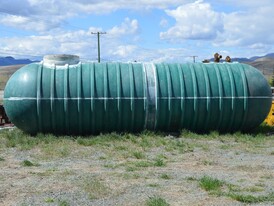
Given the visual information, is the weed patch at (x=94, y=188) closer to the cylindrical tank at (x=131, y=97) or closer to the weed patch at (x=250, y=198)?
the weed patch at (x=250, y=198)

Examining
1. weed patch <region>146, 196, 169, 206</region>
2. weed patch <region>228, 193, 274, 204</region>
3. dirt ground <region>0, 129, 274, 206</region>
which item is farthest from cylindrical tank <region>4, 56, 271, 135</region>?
weed patch <region>228, 193, 274, 204</region>

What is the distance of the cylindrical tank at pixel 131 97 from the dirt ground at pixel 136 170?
0.78 m

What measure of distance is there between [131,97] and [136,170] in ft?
15.3

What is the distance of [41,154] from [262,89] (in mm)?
7239

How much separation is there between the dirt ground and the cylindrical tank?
0.78 metres

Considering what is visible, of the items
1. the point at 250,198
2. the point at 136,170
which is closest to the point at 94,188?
the point at 136,170

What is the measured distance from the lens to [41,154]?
11.8m

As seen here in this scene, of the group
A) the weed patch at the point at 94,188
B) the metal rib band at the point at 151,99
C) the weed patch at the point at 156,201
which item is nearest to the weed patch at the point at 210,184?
the weed patch at the point at 156,201

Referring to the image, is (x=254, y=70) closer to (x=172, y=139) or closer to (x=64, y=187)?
(x=172, y=139)

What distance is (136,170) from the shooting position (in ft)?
32.0

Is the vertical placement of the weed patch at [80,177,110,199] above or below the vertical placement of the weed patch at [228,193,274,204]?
below

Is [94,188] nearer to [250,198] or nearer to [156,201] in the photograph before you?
[156,201]

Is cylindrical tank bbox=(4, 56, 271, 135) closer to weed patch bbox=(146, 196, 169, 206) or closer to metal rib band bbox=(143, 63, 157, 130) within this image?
metal rib band bbox=(143, 63, 157, 130)

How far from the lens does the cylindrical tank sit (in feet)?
45.7
